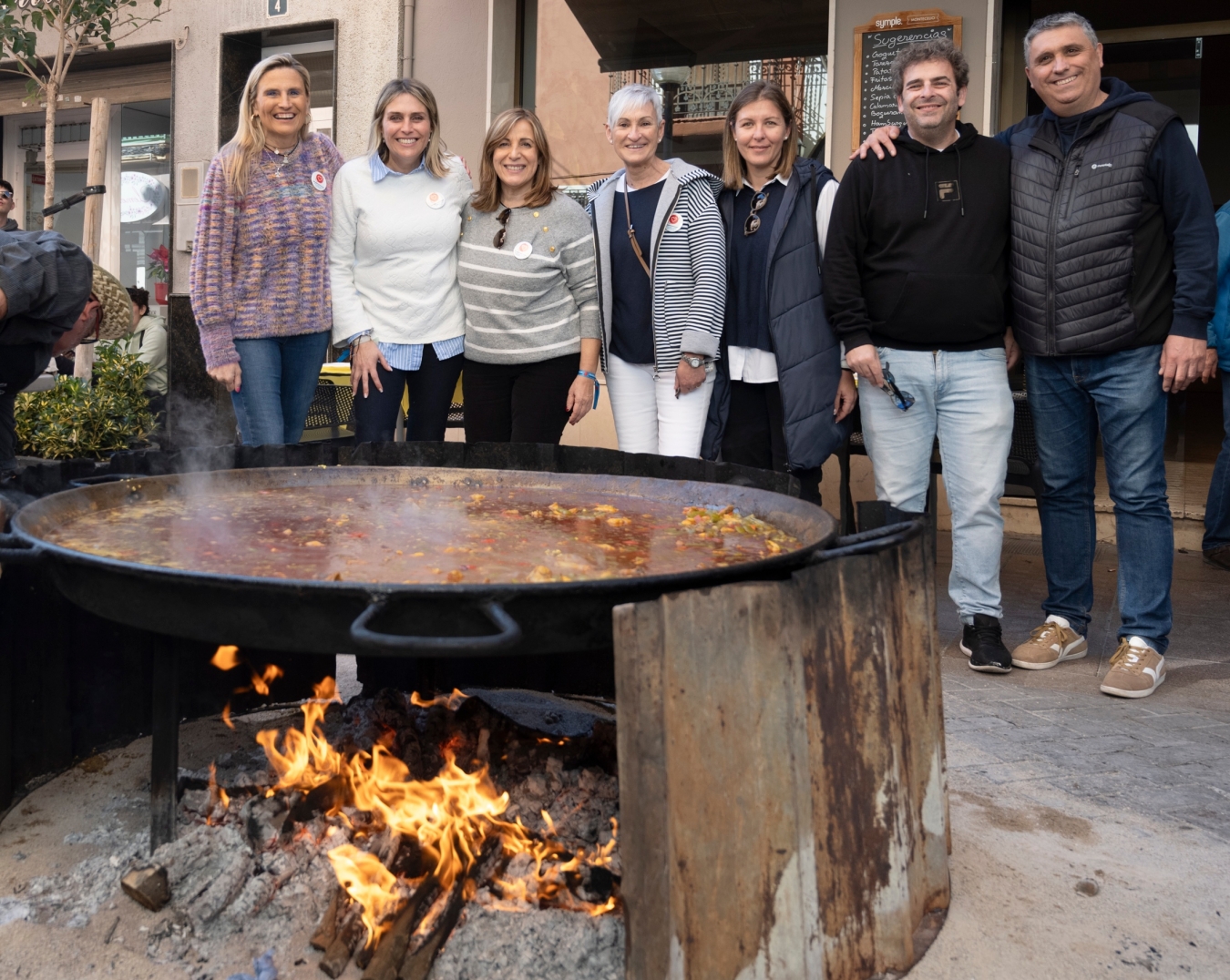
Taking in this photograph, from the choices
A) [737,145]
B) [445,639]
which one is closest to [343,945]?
[445,639]

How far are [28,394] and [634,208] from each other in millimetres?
5642

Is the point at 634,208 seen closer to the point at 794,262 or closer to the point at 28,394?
the point at 794,262

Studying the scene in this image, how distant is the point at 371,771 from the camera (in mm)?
2586

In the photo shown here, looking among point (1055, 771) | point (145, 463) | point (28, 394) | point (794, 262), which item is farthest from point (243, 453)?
point (28, 394)

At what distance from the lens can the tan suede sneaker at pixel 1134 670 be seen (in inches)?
154

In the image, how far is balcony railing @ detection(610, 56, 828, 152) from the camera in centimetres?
750

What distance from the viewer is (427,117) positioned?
→ 14.3 ft

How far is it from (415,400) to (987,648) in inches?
95.8

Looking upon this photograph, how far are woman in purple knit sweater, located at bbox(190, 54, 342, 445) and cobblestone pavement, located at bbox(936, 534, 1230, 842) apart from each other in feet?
9.25

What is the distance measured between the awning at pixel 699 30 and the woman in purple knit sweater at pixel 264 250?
455 cm

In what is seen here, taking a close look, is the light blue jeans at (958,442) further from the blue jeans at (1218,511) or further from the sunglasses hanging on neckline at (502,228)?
the blue jeans at (1218,511)

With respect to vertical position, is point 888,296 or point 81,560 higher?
point 888,296

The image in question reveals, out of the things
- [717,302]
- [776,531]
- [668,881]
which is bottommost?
[668,881]

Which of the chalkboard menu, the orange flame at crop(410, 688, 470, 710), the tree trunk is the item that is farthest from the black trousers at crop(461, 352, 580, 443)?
the tree trunk
